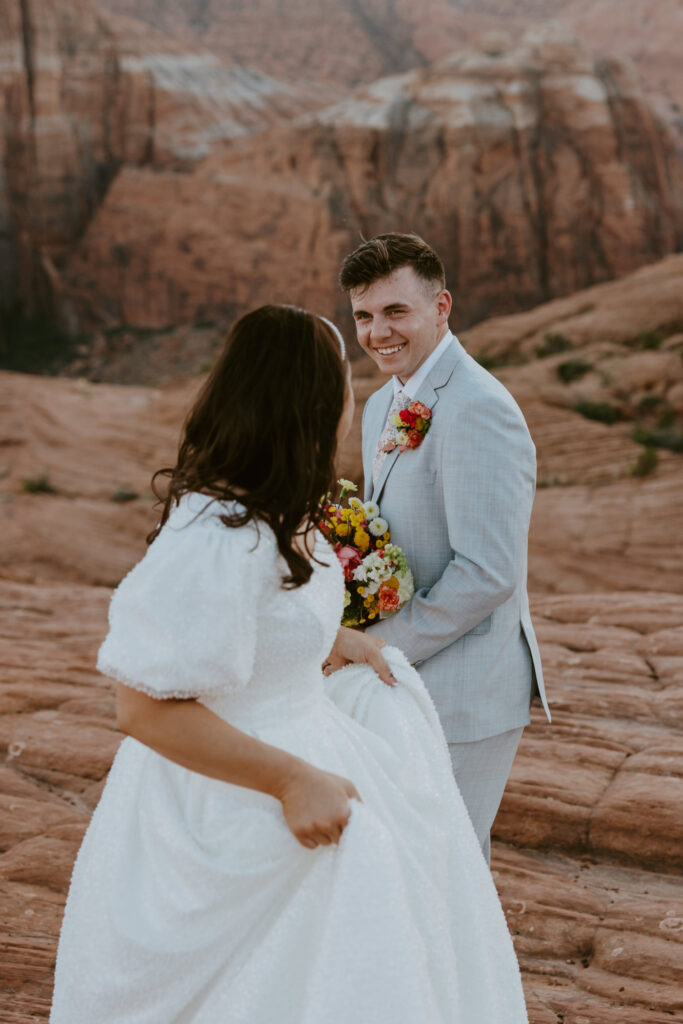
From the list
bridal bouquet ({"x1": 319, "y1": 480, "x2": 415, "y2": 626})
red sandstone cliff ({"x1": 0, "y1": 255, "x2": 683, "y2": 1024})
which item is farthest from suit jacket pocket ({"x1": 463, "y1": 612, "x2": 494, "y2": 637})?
red sandstone cliff ({"x1": 0, "y1": 255, "x2": 683, "y2": 1024})

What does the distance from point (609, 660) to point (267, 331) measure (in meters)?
5.32

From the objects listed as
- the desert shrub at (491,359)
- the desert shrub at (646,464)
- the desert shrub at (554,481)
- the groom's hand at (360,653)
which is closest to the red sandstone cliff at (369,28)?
the desert shrub at (491,359)

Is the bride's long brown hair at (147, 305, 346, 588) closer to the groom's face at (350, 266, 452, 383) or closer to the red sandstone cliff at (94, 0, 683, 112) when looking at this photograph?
the groom's face at (350, 266, 452, 383)

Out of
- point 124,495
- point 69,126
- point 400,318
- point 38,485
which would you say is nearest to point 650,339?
point 124,495

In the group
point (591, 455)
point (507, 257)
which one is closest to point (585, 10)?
point (507, 257)

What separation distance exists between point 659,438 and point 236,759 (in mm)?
14605

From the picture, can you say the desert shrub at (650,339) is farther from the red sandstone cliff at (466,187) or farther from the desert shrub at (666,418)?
the red sandstone cliff at (466,187)

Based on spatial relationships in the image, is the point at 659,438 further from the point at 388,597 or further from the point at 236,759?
the point at 236,759

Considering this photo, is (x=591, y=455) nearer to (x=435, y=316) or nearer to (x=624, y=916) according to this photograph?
(x=624, y=916)

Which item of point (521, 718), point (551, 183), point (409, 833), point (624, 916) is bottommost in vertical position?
point (551, 183)

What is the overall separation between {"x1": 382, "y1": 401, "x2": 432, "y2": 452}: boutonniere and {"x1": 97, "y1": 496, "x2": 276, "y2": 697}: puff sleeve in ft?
3.50

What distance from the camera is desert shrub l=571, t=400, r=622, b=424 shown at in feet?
52.5

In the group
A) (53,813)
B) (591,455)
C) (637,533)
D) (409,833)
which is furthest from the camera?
(591,455)

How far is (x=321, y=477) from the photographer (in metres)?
1.74
